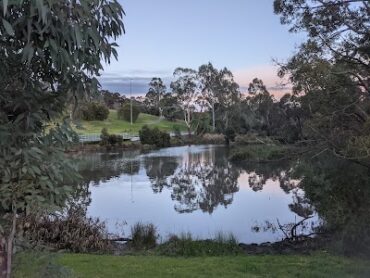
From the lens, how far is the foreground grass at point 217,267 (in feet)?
21.2

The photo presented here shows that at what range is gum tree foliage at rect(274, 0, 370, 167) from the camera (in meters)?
10.8

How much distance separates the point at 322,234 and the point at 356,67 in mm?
4458

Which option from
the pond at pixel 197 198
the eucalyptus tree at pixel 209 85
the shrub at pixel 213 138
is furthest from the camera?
the eucalyptus tree at pixel 209 85

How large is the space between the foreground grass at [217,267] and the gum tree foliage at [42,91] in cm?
339

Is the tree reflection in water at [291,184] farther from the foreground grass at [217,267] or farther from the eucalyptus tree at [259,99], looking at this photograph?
the eucalyptus tree at [259,99]

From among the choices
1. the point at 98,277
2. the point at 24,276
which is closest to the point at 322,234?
the point at 98,277

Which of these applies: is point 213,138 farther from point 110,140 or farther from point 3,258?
point 3,258

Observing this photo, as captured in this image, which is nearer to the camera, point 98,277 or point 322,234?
point 98,277

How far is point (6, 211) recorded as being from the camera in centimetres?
288

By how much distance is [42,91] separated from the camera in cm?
294

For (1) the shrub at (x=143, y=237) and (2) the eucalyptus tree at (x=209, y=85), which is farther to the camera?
(2) the eucalyptus tree at (x=209, y=85)

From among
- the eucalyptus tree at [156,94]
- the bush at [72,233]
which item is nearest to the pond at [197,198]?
the bush at [72,233]

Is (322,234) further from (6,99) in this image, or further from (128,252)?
(6,99)

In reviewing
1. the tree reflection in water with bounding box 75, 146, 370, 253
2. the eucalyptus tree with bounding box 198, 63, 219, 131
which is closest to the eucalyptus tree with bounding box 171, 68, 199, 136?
the eucalyptus tree with bounding box 198, 63, 219, 131
